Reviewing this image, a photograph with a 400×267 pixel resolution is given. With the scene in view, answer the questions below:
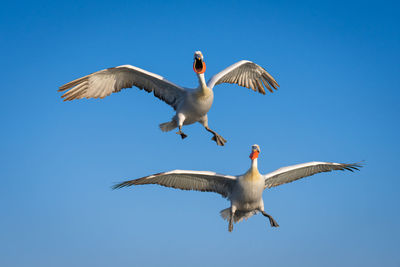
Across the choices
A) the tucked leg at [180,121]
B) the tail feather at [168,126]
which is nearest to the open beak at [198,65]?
the tucked leg at [180,121]

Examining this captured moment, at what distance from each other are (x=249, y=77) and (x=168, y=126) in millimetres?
4161

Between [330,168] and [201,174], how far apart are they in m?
4.40

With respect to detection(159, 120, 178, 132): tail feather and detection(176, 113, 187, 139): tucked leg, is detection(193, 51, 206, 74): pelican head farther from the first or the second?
detection(159, 120, 178, 132): tail feather

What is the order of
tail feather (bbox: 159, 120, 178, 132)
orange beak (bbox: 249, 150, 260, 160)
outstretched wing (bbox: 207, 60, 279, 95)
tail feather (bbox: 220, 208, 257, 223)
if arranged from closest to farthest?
orange beak (bbox: 249, 150, 260, 160) < tail feather (bbox: 220, 208, 257, 223) < tail feather (bbox: 159, 120, 178, 132) < outstretched wing (bbox: 207, 60, 279, 95)

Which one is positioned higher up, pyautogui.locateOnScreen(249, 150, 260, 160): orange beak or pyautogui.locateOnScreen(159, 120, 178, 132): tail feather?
pyautogui.locateOnScreen(159, 120, 178, 132): tail feather

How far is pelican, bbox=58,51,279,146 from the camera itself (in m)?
14.0

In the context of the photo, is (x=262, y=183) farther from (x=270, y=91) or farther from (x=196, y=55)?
(x=270, y=91)

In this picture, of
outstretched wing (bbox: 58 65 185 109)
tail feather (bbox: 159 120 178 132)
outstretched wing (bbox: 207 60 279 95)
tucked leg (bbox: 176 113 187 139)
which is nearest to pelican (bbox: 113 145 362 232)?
tucked leg (bbox: 176 113 187 139)

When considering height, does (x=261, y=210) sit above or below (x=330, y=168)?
below

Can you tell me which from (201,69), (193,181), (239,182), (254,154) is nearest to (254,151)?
(254,154)

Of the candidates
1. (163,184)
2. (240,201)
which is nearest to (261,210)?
(240,201)

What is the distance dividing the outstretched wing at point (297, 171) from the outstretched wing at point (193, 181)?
3.93 ft

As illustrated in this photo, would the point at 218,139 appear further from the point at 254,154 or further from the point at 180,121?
the point at 254,154

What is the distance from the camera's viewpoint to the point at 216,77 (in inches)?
603
